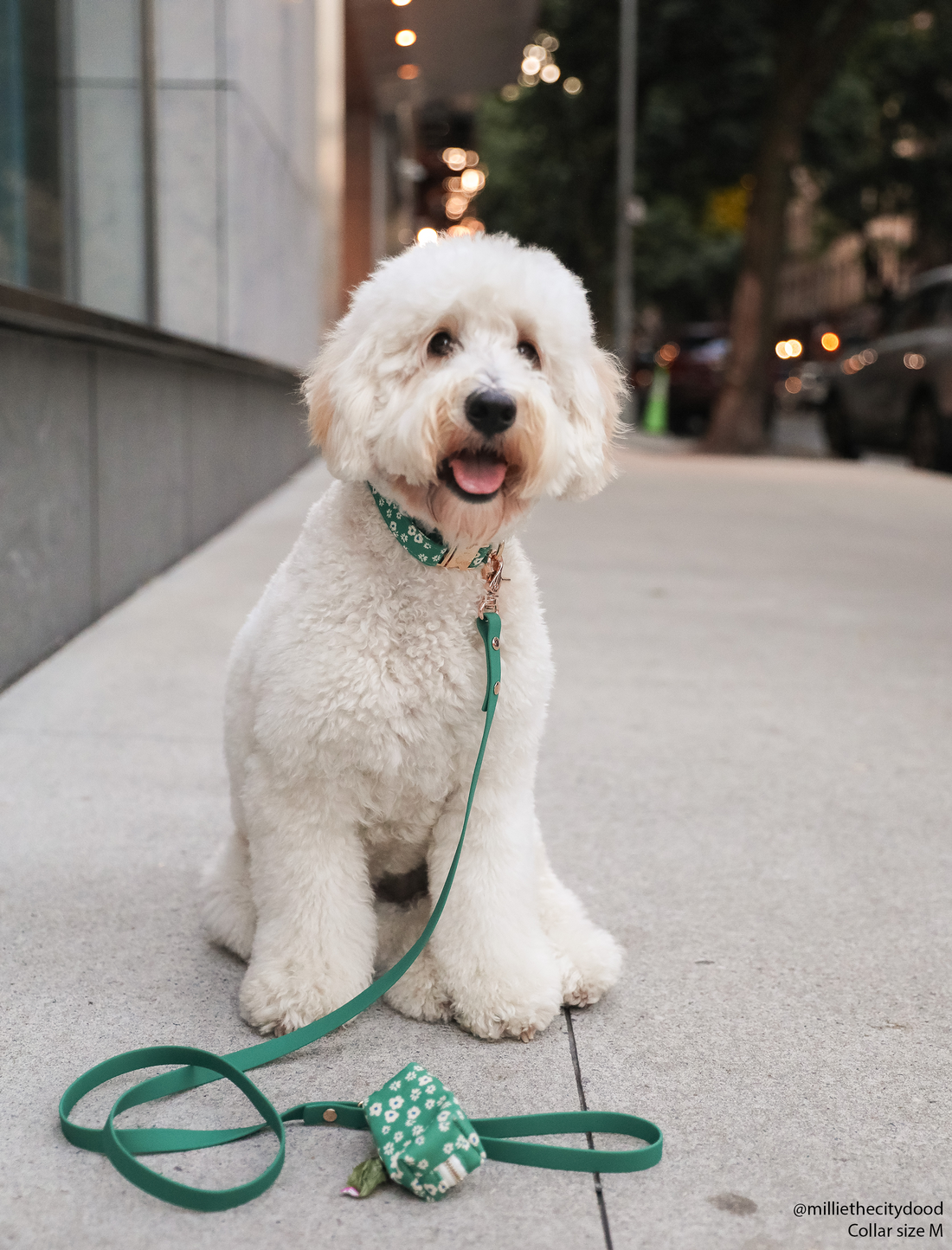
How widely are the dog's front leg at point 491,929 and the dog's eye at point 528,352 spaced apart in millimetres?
819

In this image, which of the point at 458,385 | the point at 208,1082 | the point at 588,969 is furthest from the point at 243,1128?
the point at 458,385

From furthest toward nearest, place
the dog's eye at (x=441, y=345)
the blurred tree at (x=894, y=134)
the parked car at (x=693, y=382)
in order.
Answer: the blurred tree at (x=894, y=134) → the parked car at (x=693, y=382) → the dog's eye at (x=441, y=345)

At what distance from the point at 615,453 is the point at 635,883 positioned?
3.97 feet

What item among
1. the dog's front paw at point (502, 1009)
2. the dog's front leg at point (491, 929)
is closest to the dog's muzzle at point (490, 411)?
the dog's front leg at point (491, 929)

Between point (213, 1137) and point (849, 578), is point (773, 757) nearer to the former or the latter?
point (213, 1137)

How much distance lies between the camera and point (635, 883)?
10.8 ft

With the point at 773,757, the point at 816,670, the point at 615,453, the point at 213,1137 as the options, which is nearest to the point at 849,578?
the point at 816,670

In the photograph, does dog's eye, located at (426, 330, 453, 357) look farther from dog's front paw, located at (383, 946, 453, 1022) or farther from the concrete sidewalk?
the concrete sidewalk

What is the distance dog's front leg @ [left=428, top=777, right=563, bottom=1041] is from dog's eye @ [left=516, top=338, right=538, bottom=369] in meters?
0.82

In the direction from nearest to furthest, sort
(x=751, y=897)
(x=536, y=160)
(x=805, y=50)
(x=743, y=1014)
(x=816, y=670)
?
(x=743, y=1014)
(x=751, y=897)
(x=816, y=670)
(x=805, y=50)
(x=536, y=160)

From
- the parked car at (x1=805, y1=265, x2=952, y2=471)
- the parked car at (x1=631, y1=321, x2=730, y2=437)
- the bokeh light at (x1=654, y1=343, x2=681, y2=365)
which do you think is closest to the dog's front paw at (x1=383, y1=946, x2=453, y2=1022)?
the parked car at (x1=805, y1=265, x2=952, y2=471)

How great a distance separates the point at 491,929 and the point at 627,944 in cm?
57

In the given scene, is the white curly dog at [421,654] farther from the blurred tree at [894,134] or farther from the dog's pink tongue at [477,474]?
the blurred tree at [894,134]

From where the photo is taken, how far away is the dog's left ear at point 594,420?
7.92ft
